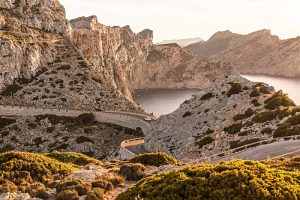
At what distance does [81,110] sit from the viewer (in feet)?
257

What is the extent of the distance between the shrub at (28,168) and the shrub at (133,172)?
151 inches

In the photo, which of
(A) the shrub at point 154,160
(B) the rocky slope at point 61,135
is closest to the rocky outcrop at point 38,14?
(B) the rocky slope at point 61,135

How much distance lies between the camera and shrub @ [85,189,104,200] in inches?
725

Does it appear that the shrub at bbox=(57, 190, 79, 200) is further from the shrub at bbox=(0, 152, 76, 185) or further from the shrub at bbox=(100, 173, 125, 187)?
the shrub at bbox=(0, 152, 76, 185)

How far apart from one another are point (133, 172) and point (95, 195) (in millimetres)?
5924

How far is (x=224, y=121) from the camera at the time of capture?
44.6 meters

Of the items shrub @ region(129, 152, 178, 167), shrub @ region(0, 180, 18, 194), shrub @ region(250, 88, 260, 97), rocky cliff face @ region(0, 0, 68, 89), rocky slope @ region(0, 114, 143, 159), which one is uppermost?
rocky cliff face @ region(0, 0, 68, 89)

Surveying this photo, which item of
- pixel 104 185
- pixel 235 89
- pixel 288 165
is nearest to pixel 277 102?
pixel 235 89

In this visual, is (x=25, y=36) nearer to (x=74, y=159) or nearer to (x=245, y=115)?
(x=245, y=115)

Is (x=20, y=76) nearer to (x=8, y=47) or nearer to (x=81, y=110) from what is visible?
(x=8, y=47)

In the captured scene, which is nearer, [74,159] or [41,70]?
[74,159]

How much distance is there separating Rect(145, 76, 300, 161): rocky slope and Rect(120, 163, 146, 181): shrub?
46.6 ft

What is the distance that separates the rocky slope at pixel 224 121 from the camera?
3772cm

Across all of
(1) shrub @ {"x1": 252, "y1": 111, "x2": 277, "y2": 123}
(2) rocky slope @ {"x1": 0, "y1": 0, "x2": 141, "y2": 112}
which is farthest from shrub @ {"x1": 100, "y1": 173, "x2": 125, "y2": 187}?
(2) rocky slope @ {"x1": 0, "y1": 0, "x2": 141, "y2": 112}
